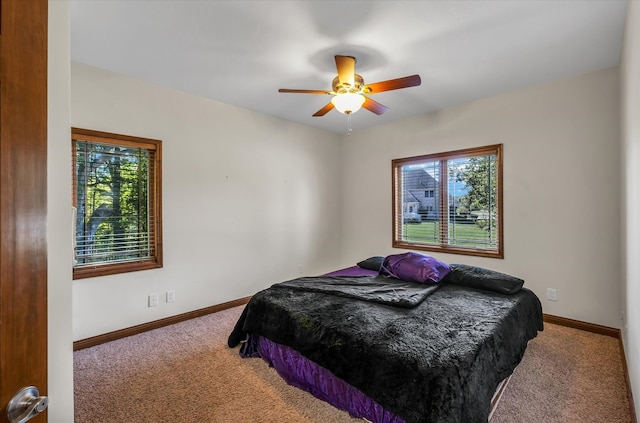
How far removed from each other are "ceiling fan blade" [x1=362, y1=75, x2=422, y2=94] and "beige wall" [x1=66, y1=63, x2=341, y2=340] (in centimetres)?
200

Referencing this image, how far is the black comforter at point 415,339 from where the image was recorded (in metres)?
1.41

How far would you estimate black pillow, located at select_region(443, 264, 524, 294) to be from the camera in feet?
8.10

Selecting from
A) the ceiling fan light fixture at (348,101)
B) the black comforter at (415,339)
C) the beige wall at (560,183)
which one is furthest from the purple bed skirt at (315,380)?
the beige wall at (560,183)

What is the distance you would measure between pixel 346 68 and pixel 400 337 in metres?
2.00

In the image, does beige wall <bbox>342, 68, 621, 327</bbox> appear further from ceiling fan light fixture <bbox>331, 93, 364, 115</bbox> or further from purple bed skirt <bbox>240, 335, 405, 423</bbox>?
purple bed skirt <bbox>240, 335, 405, 423</bbox>

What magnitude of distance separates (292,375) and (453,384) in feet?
3.84

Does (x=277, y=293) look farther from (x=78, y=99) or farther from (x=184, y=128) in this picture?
(x=78, y=99)

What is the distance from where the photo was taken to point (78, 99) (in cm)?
267

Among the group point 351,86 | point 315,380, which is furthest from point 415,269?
point 351,86

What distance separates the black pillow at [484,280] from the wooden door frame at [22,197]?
109 inches

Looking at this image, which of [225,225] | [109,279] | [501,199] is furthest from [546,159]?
[109,279]

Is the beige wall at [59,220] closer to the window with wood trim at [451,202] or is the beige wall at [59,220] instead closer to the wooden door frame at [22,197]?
the wooden door frame at [22,197]

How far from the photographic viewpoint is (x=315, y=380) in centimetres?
196

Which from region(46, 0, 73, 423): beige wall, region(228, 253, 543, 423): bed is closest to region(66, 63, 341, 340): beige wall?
region(228, 253, 543, 423): bed
